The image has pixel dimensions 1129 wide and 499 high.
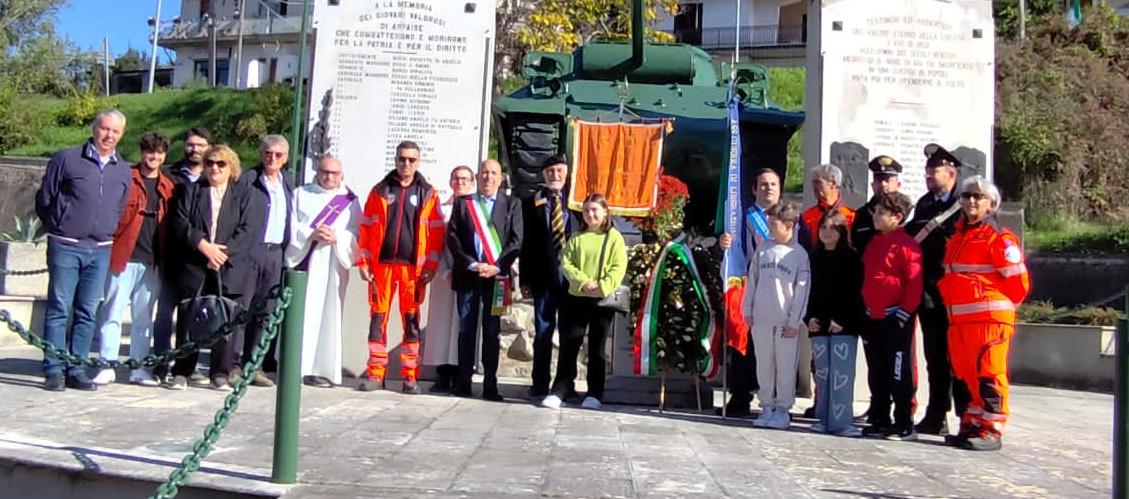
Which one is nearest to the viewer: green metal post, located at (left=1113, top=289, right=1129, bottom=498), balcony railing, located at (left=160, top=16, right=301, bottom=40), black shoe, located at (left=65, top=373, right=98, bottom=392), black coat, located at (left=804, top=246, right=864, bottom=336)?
green metal post, located at (left=1113, top=289, right=1129, bottom=498)

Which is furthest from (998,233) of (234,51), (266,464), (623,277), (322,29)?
(234,51)

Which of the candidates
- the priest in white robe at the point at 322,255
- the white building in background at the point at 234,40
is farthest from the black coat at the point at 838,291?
the white building in background at the point at 234,40

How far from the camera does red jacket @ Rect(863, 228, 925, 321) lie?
654 centimetres

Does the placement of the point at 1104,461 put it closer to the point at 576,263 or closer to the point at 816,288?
the point at 816,288

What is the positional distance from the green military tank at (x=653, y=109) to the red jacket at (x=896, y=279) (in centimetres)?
385

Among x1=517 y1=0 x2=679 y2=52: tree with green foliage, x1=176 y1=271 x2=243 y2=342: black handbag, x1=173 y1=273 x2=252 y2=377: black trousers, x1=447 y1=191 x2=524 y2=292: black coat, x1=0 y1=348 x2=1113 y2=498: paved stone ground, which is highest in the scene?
x1=517 y1=0 x2=679 y2=52: tree with green foliage

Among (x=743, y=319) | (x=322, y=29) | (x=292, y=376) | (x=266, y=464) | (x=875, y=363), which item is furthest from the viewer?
(x=322, y=29)

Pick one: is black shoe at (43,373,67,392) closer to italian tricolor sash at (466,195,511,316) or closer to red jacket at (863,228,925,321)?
italian tricolor sash at (466,195,511,316)

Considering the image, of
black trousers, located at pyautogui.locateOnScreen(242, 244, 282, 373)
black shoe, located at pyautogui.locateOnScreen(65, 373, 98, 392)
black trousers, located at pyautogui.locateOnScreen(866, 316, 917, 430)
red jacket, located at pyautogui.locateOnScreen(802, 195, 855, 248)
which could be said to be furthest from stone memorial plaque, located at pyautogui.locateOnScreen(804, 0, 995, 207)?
black shoe, located at pyautogui.locateOnScreen(65, 373, 98, 392)

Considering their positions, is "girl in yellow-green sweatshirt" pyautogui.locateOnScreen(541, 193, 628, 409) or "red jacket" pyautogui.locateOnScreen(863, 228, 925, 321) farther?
"girl in yellow-green sweatshirt" pyautogui.locateOnScreen(541, 193, 628, 409)

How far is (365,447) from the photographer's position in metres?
5.39

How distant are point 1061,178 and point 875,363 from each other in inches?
609

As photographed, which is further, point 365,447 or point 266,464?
point 365,447

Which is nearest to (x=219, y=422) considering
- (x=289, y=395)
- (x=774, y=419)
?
(x=289, y=395)
